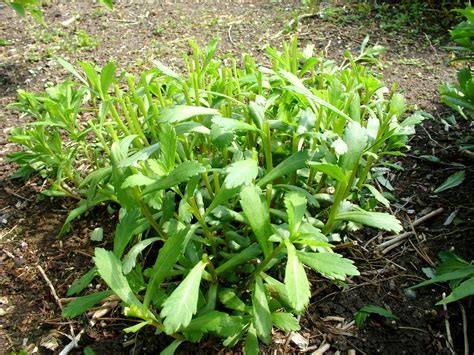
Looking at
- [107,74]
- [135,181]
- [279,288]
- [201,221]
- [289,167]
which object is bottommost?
[279,288]

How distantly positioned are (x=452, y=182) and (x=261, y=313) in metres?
1.21

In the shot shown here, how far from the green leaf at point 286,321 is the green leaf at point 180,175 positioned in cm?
53

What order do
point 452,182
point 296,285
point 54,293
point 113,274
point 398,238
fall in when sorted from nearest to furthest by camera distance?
point 296,285 < point 113,274 < point 54,293 < point 398,238 < point 452,182

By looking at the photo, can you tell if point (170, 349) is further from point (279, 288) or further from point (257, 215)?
point (257, 215)

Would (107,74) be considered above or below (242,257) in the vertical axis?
above

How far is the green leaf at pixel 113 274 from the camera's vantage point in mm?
1196

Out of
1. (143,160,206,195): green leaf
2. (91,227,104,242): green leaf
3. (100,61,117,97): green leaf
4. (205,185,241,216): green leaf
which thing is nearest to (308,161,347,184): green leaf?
(205,185,241,216): green leaf

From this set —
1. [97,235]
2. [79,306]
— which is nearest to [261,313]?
[79,306]

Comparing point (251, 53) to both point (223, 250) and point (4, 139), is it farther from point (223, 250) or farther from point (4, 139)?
point (223, 250)

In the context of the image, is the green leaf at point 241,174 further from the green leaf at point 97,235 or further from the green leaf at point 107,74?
the green leaf at point 97,235

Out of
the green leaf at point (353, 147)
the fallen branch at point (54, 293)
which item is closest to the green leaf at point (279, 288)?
the green leaf at point (353, 147)

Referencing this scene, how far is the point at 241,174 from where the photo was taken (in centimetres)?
125

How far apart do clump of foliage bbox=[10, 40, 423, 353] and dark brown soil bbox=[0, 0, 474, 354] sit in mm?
133

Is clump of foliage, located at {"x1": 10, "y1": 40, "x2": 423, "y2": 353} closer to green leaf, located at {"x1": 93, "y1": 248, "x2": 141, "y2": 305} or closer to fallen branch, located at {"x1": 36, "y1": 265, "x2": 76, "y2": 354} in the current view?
green leaf, located at {"x1": 93, "y1": 248, "x2": 141, "y2": 305}
